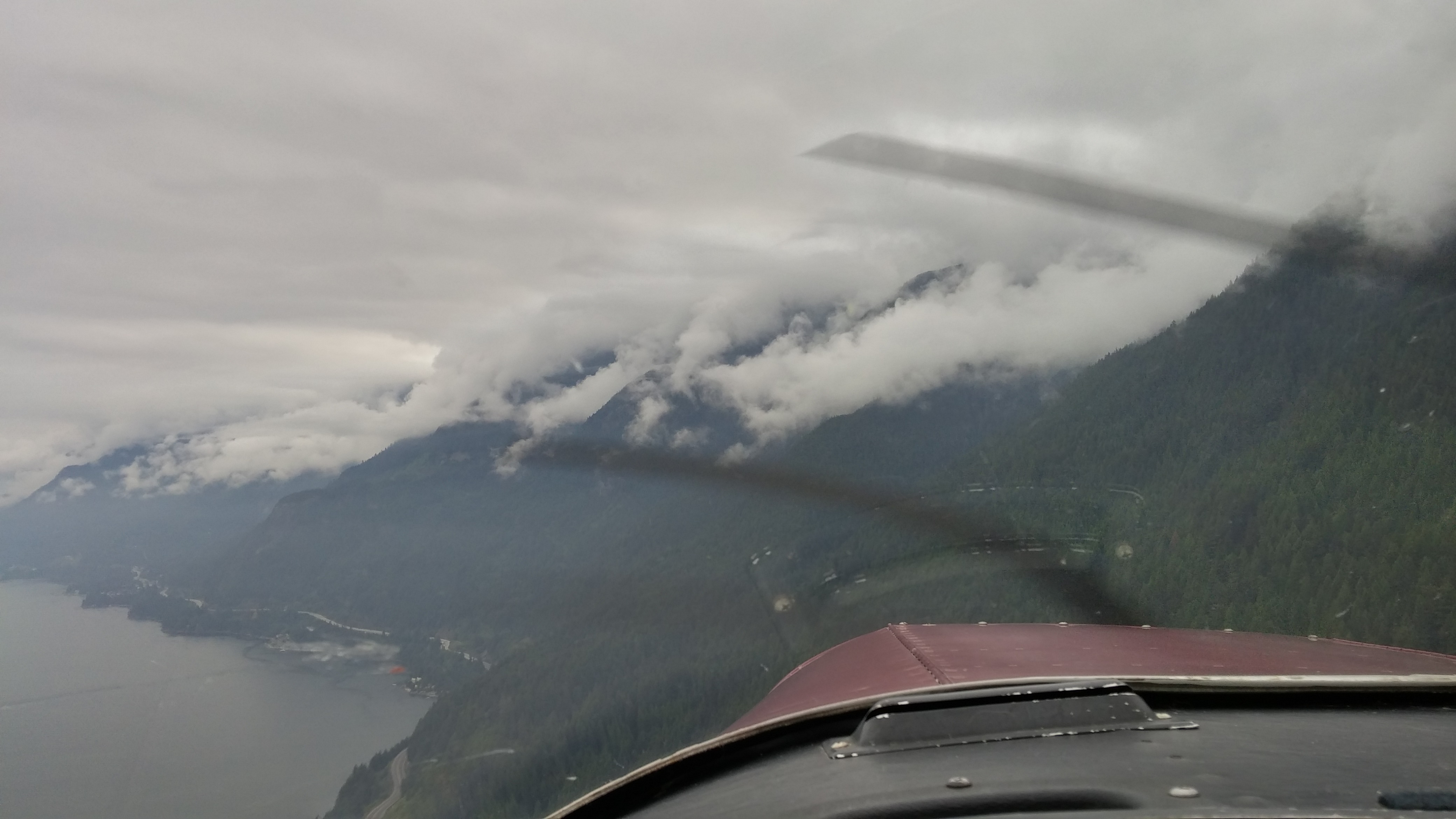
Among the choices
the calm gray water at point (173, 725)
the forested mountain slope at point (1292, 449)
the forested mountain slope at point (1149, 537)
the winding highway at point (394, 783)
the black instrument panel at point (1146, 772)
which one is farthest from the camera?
the winding highway at point (394, 783)

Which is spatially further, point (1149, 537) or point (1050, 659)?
point (1149, 537)

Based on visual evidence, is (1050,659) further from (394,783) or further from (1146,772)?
(394,783)

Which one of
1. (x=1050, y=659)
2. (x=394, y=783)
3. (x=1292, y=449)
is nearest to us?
(x=1050, y=659)

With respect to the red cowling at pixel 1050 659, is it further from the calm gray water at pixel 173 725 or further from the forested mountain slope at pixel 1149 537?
the calm gray water at pixel 173 725

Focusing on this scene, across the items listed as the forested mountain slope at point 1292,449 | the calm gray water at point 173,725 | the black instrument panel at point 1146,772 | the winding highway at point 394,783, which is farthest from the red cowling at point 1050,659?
the calm gray water at point 173,725

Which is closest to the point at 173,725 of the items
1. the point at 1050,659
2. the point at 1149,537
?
the point at 1149,537

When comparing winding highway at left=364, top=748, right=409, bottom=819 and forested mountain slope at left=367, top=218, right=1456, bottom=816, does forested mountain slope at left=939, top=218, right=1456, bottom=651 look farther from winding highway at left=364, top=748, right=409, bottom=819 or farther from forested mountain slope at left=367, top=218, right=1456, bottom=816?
winding highway at left=364, top=748, right=409, bottom=819
